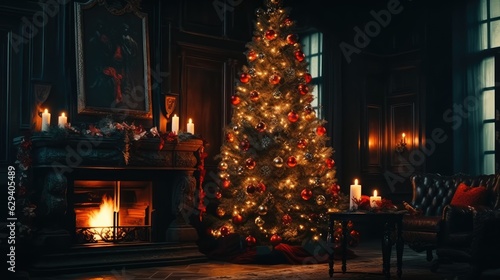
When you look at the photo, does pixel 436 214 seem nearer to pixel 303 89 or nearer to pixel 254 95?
pixel 303 89

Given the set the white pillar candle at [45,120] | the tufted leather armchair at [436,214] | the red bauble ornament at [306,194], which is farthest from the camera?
the red bauble ornament at [306,194]

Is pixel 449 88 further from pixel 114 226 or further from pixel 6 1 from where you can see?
pixel 6 1

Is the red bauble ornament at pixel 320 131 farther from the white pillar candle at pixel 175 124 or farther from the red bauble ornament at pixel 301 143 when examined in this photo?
the white pillar candle at pixel 175 124

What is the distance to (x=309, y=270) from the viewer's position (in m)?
7.01

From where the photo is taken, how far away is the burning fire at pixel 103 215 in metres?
7.81

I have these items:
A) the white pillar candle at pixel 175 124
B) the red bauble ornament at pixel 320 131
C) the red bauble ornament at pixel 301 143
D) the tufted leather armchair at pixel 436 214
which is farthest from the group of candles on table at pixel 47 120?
the tufted leather armchair at pixel 436 214

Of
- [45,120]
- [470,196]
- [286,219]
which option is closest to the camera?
[45,120]

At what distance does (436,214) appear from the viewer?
8.10m

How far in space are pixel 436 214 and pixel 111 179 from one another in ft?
12.5

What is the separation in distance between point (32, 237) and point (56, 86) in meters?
1.73

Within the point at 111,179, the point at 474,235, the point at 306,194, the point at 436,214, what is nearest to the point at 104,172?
the point at 111,179

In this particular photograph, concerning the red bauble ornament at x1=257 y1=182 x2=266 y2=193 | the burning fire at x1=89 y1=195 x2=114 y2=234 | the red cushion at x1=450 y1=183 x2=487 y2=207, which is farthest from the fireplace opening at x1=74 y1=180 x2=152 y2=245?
the red cushion at x1=450 y1=183 x2=487 y2=207

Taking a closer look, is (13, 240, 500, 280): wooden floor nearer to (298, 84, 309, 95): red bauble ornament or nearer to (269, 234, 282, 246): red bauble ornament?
(269, 234, 282, 246): red bauble ornament

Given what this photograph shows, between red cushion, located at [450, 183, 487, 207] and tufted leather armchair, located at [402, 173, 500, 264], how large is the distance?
4.3 inches
